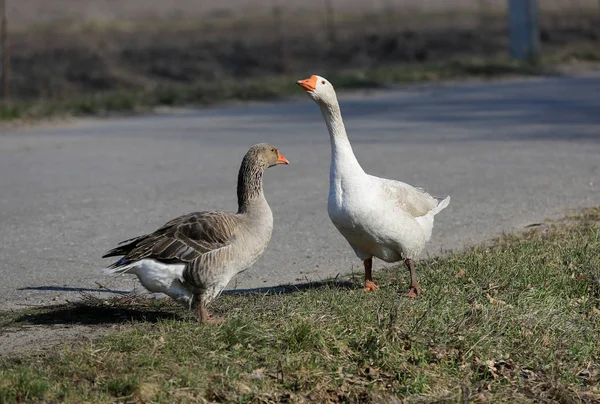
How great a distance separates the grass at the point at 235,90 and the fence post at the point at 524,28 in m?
0.98

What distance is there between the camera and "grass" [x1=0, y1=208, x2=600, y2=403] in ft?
18.1

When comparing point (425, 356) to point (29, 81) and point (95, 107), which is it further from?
point (29, 81)

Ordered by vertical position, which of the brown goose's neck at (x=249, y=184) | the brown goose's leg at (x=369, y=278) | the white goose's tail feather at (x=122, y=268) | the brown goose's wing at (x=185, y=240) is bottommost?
the brown goose's leg at (x=369, y=278)

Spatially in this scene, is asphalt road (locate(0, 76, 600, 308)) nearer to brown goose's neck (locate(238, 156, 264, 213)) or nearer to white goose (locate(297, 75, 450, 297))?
white goose (locate(297, 75, 450, 297))

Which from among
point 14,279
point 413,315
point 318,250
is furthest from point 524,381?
point 14,279

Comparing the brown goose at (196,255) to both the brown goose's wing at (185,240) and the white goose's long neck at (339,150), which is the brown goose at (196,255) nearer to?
the brown goose's wing at (185,240)

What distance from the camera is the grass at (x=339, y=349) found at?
5.51 metres

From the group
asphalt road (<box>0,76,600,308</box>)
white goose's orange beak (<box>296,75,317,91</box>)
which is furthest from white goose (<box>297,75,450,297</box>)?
asphalt road (<box>0,76,600,308</box>)

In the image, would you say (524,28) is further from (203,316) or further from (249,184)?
(203,316)

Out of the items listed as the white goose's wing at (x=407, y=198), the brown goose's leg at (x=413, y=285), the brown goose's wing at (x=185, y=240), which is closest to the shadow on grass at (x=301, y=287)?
the brown goose's leg at (x=413, y=285)

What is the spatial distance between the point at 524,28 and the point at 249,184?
19716 millimetres

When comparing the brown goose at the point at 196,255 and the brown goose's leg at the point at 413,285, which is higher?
the brown goose at the point at 196,255

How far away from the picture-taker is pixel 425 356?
6.05 meters

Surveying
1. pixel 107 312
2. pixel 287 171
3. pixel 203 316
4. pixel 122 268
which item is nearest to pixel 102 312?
pixel 107 312
